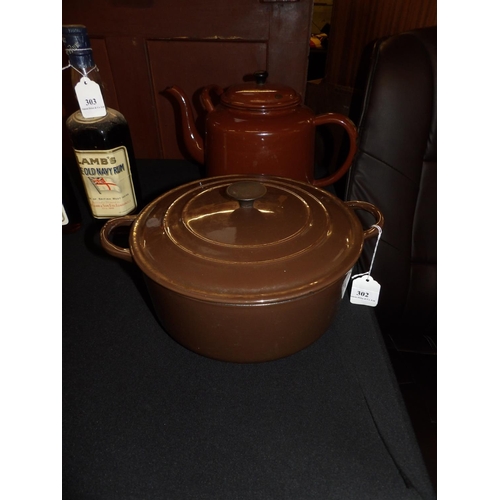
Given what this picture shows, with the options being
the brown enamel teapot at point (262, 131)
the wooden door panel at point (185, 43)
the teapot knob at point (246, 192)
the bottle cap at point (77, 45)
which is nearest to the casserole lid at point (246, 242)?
Answer: the teapot knob at point (246, 192)

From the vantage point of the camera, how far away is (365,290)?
71 cm

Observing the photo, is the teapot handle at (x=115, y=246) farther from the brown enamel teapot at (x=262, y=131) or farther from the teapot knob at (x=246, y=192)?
the brown enamel teapot at (x=262, y=131)

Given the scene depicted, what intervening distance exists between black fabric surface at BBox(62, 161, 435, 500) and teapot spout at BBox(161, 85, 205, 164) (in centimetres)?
44

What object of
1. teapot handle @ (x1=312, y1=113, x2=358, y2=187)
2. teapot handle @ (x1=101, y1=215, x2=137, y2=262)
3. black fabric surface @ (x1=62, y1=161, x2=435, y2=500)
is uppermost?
teapot handle @ (x1=312, y1=113, x2=358, y2=187)

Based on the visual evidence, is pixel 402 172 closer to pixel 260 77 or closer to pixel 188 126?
pixel 260 77

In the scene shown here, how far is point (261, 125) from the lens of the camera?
0.76 metres

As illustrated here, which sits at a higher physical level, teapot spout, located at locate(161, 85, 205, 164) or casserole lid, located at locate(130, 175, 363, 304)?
teapot spout, located at locate(161, 85, 205, 164)

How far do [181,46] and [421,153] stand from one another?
867 millimetres

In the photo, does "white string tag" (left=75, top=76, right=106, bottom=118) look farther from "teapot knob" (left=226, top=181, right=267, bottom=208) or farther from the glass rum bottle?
"teapot knob" (left=226, top=181, right=267, bottom=208)

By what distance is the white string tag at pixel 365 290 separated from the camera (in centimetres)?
71

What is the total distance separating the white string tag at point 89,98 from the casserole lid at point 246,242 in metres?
0.25

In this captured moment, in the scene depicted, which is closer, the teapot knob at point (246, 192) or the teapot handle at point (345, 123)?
the teapot knob at point (246, 192)

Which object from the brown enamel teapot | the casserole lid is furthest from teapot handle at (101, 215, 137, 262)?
the brown enamel teapot

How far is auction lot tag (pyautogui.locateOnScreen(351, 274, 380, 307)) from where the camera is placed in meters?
0.71
